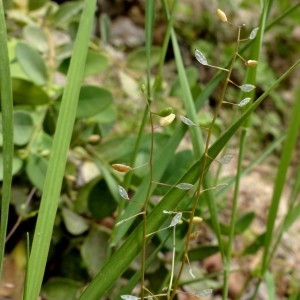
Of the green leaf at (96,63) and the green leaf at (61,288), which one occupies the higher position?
the green leaf at (96,63)

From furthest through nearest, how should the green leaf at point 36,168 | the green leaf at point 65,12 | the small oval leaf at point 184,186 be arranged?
the green leaf at point 65,12
the green leaf at point 36,168
the small oval leaf at point 184,186

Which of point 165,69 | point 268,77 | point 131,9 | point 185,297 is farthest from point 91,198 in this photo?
point 268,77

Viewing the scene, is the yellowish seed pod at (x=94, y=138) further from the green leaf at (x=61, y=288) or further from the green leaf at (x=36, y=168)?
the green leaf at (x=61, y=288)

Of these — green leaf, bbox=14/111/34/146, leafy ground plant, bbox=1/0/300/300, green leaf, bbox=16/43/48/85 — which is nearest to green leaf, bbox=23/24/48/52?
leafy ground plant, bbox=1/0/300/300

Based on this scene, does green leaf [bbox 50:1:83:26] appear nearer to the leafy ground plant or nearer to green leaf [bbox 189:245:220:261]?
the leafy ground plant

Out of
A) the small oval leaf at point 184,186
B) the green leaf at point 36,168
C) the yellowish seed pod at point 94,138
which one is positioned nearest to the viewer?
the small oval leaf at point 184,186

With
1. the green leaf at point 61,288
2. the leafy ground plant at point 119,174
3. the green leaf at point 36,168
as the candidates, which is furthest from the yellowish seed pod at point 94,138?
the green leaf at point 61,288

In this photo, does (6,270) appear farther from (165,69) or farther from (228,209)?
(165,69)

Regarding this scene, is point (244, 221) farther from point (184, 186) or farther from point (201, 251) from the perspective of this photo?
point (184, 186)
